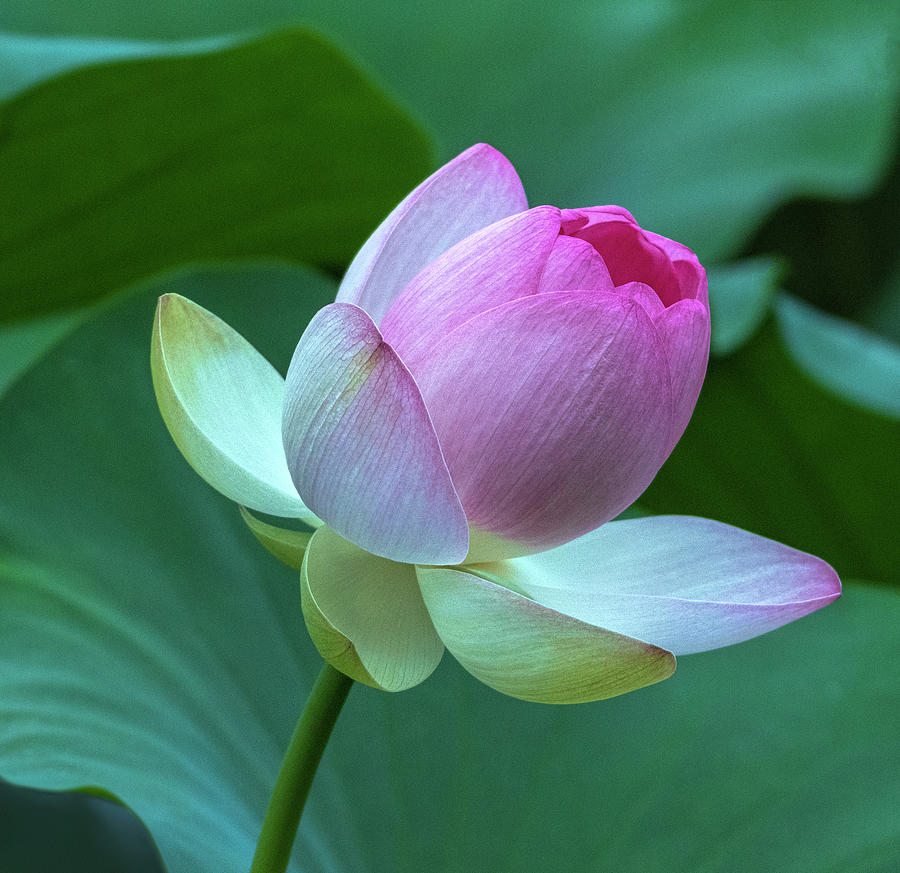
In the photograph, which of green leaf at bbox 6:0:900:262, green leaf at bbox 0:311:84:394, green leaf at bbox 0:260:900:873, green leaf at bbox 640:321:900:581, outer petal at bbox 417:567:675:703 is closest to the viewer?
outer petal at bbox 417:567:675:703

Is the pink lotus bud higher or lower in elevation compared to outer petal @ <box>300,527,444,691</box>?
A: higher

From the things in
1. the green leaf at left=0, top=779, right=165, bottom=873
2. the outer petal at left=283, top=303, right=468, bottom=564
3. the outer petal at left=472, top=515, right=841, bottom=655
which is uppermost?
the outer petal at left=283, top=303, right=468, bottom=564

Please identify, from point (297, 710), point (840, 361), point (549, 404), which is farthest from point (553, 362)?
point (840, 361)

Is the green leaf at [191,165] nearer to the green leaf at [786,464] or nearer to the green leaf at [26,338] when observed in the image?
the green leaf at [26,338]

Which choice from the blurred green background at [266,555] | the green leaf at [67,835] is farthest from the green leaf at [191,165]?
the green leaf at [67,835]

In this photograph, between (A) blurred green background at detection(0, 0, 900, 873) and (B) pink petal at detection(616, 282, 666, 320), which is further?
(A) blurred green background at detection(0, 0, 900, 873)

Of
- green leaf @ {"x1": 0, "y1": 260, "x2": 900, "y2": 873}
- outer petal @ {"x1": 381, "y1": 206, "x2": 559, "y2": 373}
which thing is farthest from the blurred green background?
outer petal @ {"x1": 381, "y1": 206, "x2": 559, "y2": 373}

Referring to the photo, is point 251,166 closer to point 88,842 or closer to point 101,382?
point 101,382

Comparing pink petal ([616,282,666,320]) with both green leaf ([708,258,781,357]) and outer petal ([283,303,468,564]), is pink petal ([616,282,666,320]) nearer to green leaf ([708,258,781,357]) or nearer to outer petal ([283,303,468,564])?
outer petal ([283,303,468,564])
